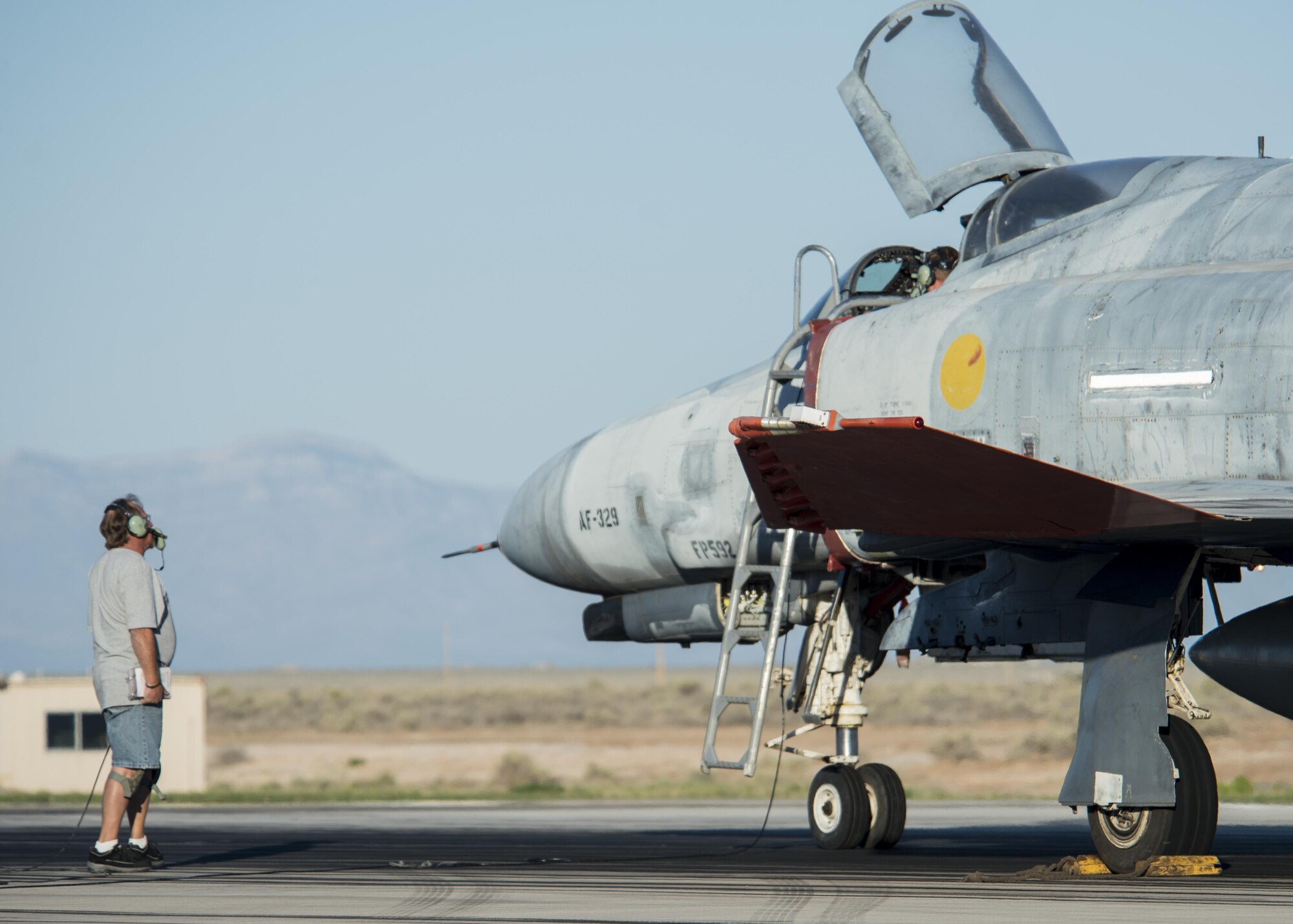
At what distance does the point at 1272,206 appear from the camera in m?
9.42

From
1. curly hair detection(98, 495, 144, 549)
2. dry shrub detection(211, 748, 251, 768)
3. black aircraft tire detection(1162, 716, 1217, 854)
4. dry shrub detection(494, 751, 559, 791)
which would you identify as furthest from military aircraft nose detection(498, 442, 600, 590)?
dry shrub detection(211, 748, 251, 768)

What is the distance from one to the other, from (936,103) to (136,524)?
20.3ft

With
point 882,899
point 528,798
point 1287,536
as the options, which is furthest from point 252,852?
point 528,798

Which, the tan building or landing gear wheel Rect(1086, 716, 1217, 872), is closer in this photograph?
landing gear wheel Rect(1086, 716, 1217, 872)

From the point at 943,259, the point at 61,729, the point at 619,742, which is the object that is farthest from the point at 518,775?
the point at 943,259

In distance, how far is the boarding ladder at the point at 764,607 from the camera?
440 inches

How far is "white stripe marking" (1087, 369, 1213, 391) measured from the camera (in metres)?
8.95

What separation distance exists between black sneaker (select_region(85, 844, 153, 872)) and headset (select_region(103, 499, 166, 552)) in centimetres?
181

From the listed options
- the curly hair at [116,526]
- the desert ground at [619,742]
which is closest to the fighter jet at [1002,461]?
the curly hair at [116,526]

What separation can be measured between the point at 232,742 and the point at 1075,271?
157 feet

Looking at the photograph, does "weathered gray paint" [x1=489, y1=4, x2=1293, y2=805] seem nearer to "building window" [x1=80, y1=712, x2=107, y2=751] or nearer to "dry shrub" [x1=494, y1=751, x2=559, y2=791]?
"dry shrub" [x1=494, y1=751, x2=559, y2=791]

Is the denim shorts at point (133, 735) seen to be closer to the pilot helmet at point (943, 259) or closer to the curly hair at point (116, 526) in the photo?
the curly hair at point (116, 526)

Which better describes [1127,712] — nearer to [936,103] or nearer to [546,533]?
[936,103]

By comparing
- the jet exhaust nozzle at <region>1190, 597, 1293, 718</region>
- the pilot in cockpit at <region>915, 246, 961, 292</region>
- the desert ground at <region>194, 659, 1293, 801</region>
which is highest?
the pilot in cockpit at <region>915, 246, 961, 292</region>
